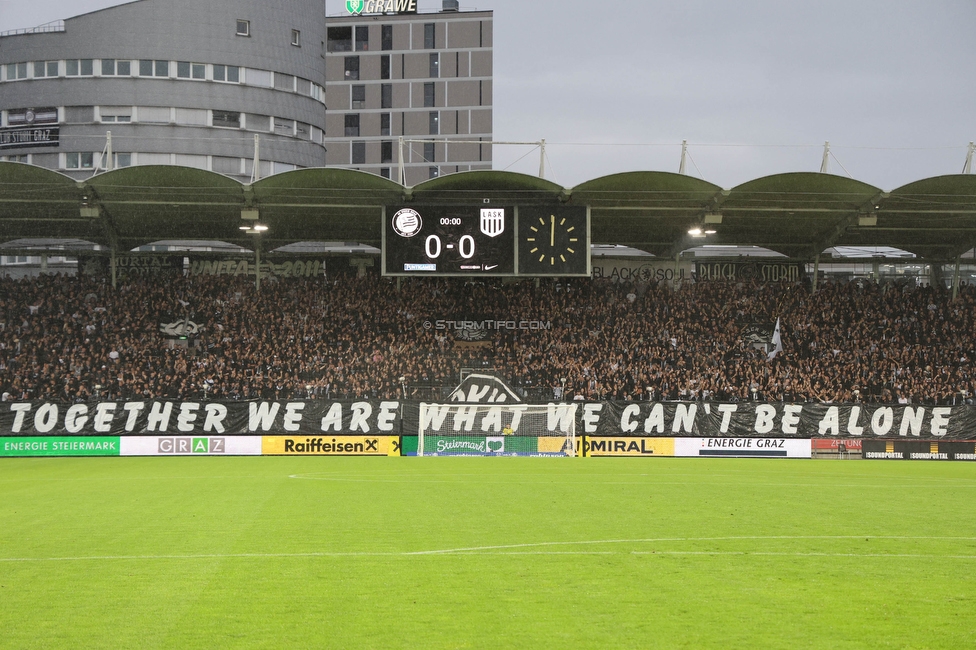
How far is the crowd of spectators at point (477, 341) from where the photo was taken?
118 ft

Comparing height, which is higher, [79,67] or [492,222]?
[79,67]

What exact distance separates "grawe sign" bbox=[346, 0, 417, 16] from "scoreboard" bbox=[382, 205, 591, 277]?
69.8 metres

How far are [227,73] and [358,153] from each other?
30.3 m

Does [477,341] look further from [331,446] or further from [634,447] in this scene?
[634,447]

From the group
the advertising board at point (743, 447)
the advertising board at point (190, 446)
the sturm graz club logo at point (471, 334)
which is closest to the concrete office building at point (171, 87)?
the sturm graz club logo at point (471, 334)

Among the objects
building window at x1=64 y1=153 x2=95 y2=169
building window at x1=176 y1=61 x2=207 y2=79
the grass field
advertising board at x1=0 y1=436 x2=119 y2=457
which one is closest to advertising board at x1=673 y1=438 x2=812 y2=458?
the grass field

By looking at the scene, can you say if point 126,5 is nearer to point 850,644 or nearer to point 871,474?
point 871,474

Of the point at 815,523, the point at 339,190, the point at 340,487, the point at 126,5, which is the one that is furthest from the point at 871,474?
the point at 126,5

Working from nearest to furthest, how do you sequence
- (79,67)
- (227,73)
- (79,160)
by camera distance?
(79,67) → (79,160) → (227,73)

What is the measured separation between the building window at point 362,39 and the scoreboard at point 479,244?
2762 inches

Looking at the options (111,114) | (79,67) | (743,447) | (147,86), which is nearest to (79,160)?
(111,114)

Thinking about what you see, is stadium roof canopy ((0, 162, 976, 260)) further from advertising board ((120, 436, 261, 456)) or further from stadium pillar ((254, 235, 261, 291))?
advertising board ((120, 436, 261, 456))

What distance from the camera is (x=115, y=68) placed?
66938 mm

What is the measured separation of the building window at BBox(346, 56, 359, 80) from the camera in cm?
9844
